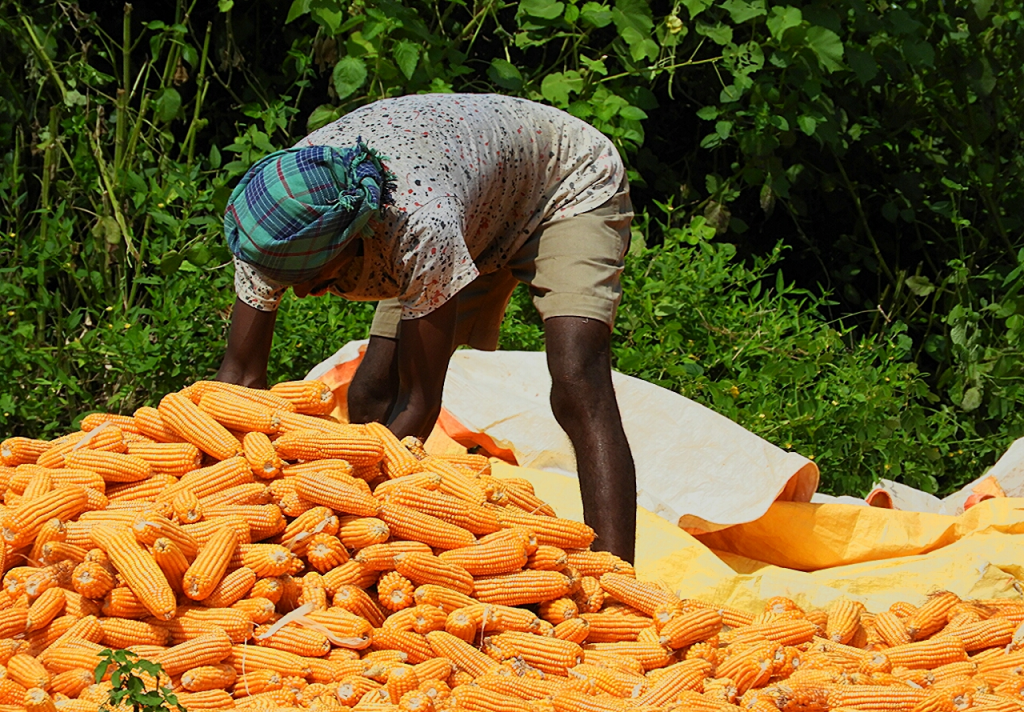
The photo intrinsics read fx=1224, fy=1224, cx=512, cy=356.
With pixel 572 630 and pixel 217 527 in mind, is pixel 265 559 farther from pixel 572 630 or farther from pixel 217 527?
pixel 572 630

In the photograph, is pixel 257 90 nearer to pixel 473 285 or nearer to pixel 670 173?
pixel 670 173

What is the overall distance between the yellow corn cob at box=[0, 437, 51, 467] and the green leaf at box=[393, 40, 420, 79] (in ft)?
9.26

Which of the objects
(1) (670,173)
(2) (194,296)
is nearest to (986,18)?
(1) (670,173)

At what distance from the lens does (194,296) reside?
511 cm

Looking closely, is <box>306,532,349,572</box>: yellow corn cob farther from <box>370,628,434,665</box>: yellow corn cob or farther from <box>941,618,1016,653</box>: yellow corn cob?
<box>941,618,1016,653</box>: yellow corn cob

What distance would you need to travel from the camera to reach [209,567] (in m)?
2.74

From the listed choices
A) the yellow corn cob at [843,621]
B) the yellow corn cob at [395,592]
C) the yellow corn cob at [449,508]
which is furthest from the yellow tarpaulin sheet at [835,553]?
the yellow corn cob at [395,592]

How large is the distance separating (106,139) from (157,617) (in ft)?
12.9

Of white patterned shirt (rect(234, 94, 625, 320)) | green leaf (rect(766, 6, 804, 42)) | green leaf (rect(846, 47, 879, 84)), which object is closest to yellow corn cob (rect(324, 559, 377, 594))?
white patterned shirt (rect(234, 94, 625, 320))

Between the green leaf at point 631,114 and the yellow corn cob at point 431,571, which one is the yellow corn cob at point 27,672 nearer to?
the yellow corn cob at point 431,571

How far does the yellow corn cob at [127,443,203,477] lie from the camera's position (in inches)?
122

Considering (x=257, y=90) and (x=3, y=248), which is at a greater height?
(x=257, y=90)

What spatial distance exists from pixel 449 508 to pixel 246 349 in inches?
32.5

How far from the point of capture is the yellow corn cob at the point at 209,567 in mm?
2727
